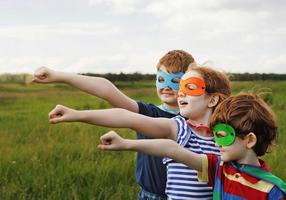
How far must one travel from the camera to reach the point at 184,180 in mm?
3570

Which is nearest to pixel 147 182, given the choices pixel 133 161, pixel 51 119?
pixel 51 119

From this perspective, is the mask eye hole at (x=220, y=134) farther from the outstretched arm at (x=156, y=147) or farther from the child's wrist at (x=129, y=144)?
the child's wrist at (x=129, y=144)

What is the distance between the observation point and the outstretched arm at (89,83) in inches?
147

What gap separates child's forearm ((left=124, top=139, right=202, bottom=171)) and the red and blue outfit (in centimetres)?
7

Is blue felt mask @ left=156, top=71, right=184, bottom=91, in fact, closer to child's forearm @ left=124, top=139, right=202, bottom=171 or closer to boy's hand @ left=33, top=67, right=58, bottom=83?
boy's hand @ left=33, top=67, right=58, bottom=83

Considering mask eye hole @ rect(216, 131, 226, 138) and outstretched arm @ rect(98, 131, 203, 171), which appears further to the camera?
mask eye hole @ rect(216, 131, 226, 138)

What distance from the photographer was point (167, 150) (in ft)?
10.5

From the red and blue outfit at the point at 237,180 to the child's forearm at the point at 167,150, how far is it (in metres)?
0.07

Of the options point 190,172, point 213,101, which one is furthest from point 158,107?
point 190,172

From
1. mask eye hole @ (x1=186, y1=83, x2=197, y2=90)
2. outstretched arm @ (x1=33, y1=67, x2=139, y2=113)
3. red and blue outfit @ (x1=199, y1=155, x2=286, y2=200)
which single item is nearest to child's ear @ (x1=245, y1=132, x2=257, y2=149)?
red and blue outfit @ (x1=199, y1=155, x2=286, y2=200)

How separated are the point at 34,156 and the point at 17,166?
42 cm

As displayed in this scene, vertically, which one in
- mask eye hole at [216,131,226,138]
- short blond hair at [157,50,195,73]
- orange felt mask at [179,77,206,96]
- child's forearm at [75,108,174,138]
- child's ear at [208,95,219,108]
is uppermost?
short blond hair at [157,50,195,73]

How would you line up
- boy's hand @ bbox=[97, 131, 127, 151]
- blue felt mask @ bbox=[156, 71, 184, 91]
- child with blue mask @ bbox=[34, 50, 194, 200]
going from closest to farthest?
boy's hand @ bbox=[97, 131, 127, 151], child with blue mask @ bbox=[34, 50, 194, 200], blue felt mask @ bbox=[156, 71, 184, 91]

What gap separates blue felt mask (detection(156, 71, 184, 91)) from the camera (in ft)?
13.4
